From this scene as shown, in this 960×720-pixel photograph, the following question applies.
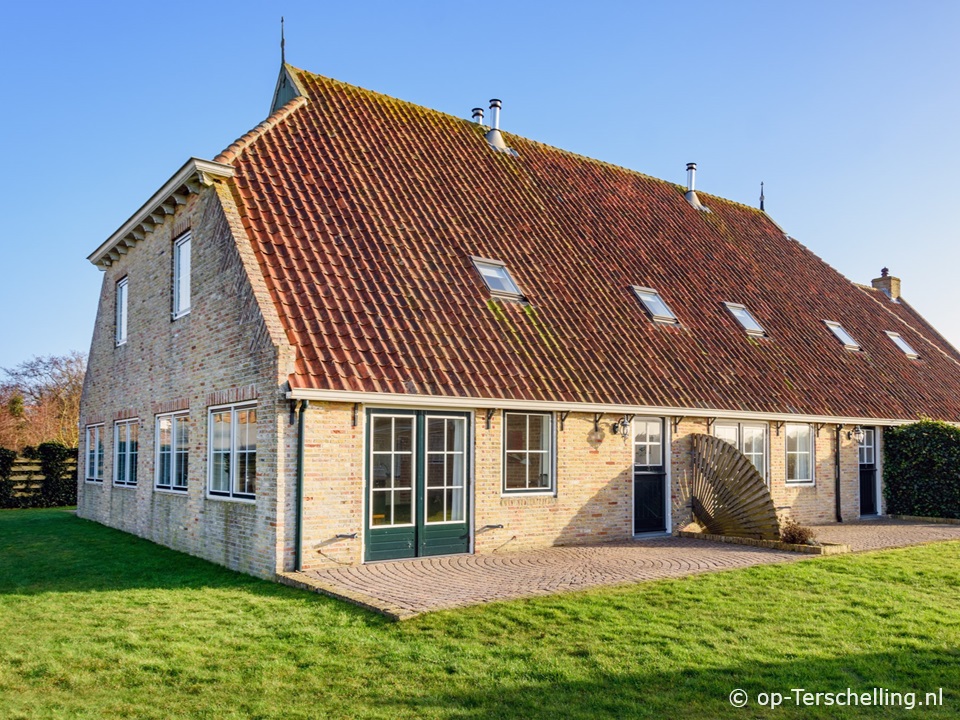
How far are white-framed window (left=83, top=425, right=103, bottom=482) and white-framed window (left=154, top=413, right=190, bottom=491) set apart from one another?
489 cm

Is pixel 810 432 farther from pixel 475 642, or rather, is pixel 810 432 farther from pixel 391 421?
pixel 475 642

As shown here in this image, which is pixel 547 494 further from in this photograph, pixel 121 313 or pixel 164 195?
pixel 121 313

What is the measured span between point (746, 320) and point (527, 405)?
26.9ft

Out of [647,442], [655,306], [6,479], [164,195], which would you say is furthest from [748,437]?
[6,479]

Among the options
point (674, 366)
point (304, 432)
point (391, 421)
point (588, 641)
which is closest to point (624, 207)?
point (674, 366)

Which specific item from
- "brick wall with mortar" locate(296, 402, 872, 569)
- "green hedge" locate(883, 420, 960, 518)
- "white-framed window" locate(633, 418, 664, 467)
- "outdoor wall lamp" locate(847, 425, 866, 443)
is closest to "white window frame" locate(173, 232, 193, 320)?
"brick wall with mortar" locate(296, 402, 872, 569)

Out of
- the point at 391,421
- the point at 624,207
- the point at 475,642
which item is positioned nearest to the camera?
the point at 475,642

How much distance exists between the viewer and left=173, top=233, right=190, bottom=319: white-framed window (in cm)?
1448

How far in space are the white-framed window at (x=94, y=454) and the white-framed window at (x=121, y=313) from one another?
7.87 ft

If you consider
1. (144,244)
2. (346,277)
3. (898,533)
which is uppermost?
(144,244)

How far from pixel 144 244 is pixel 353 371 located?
800 centimetres

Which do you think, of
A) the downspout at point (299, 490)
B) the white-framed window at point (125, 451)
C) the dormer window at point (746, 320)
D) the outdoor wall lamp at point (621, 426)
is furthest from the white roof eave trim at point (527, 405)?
the white-framed window at point (125, 451)

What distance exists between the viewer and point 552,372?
1367cm

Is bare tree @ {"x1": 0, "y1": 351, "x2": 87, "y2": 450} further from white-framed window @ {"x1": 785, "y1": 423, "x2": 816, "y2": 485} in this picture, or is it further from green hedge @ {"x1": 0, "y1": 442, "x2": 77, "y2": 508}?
white-framed window @ {"x1": 785, "y1": 423, "x2": 816, "y2": 485}
